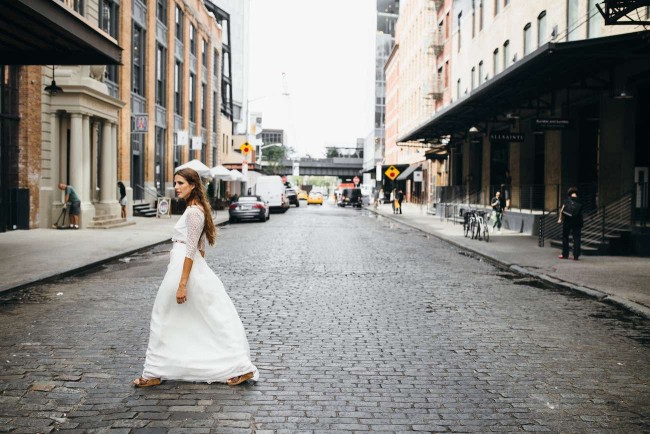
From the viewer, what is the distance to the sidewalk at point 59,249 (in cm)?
1171

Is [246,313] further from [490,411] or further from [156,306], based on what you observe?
[490,411]

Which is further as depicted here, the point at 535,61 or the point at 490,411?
the point at 535,61

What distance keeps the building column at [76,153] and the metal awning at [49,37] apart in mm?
6707

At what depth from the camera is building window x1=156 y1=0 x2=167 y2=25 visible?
37719 millimetres

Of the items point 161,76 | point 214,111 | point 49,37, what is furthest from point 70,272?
point 214,111

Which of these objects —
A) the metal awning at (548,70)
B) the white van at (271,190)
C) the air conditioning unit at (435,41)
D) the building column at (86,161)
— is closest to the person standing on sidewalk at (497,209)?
the metal awning at (548,70)

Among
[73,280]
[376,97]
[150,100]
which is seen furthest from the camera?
[376,97]

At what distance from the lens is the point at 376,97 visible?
113562mm

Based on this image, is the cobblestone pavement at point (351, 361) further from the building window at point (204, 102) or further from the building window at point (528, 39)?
the building window at point (204, 102)

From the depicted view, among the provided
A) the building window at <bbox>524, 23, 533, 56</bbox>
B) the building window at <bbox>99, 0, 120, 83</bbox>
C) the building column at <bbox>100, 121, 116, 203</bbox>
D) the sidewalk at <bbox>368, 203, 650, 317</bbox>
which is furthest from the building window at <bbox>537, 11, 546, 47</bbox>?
the building window at <bbox>99, 0, 120, 83</bbox>

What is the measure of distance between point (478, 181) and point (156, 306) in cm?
3297

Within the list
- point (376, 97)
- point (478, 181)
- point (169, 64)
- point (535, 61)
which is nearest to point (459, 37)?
point (478, 181)

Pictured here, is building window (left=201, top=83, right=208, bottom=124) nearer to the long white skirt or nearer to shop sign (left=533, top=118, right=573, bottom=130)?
shop sign (left=533, top=118, right=573, bottom=130)

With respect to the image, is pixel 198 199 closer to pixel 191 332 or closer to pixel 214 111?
pixel 191 332
